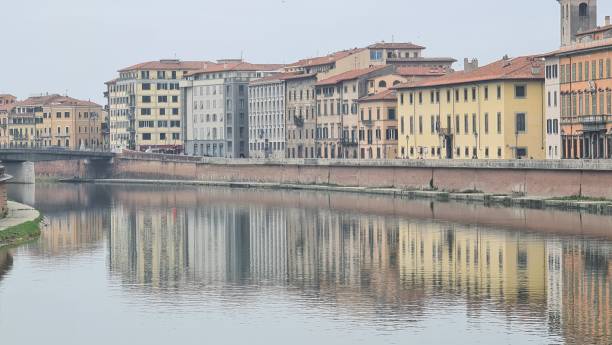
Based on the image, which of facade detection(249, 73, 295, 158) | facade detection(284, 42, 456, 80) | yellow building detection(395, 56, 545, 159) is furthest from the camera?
facade detection(249, 73, 295, 158)

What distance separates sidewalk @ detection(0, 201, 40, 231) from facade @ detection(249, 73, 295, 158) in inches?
2971

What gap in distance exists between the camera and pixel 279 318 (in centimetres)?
5853

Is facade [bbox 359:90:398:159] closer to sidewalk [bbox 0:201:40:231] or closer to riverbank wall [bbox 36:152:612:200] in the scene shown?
riverbank wall [bbox 36:152:612:200]

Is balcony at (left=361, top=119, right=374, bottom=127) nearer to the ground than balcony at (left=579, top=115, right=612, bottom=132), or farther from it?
farther from it

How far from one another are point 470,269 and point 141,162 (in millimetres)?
118773

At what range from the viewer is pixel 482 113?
5305 inches

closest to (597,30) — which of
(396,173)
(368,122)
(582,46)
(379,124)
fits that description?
(582,46)

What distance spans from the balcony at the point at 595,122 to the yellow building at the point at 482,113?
37.6 feet

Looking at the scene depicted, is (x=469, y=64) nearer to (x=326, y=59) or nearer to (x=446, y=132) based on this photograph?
(x=446, y=132)

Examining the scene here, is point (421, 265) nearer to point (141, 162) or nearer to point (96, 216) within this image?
point (96, 216)

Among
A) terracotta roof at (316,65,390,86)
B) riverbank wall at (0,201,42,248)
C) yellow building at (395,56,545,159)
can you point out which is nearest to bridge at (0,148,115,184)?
terracotta roof at (316,65,390,86)

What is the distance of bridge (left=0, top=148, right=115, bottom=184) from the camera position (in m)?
178

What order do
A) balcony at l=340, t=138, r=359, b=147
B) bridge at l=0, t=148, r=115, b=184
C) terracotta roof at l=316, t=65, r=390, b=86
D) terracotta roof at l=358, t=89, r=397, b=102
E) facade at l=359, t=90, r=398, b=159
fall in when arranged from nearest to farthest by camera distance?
1. terracotta roof at l=358, t=89, r=397, b=102
2. facade at l=359, t=90, r=398, b=159
3. terracotta roof at l=316, t=65, r=390, b=86
4. balcony at l=340, t=138, r=359, b=147
5. bridge at l=0, t=148, r=115, b=184

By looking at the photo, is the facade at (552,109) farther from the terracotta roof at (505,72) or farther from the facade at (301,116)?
the facade at (301,116)
